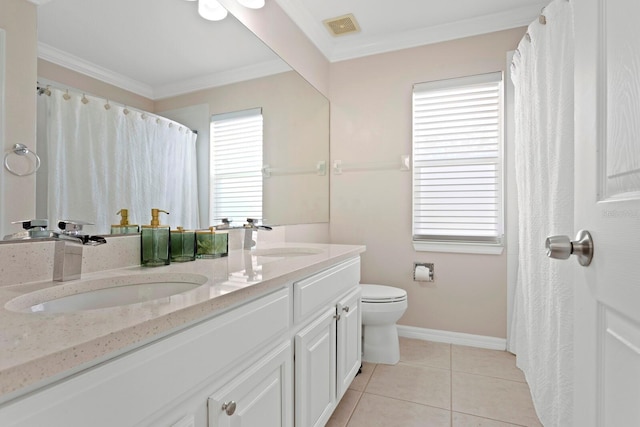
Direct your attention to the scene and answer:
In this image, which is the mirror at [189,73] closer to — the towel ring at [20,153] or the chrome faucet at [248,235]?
the towel ring at [20,153]

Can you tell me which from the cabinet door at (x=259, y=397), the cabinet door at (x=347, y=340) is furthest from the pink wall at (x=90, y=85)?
the cabinet door at (x=347, y=340)

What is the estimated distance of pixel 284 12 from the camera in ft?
7.22

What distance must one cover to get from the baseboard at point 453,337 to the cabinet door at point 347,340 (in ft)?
2.96

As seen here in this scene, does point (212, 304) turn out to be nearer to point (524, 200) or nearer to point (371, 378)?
point (371, 378)

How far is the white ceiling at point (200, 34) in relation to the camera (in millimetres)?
1021

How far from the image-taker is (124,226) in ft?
3.77

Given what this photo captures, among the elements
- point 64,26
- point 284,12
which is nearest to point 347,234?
point 284,12

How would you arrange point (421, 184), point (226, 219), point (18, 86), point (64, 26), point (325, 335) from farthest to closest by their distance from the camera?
point (421, 184) → point (226, 219) → point (325, 335) → point (64, 26) → point (18, 86)

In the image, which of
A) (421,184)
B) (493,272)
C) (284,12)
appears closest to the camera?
(284,12)

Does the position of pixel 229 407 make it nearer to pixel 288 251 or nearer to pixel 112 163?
pixel 112 163

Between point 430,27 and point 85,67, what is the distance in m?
2.36

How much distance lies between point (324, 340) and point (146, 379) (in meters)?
0.92

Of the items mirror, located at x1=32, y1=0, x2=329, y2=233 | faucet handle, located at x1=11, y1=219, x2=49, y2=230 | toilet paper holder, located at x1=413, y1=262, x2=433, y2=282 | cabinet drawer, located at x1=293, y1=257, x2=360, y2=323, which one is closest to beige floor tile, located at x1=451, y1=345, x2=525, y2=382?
toilet paper holder, located at x1=413, y1=262, x2=433, y2=282

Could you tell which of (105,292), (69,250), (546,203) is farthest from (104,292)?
(546,203)
